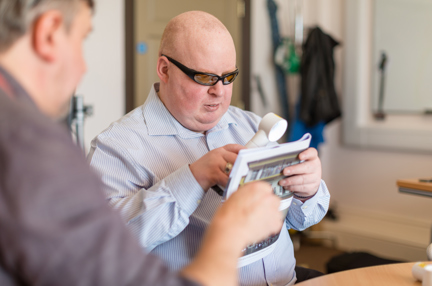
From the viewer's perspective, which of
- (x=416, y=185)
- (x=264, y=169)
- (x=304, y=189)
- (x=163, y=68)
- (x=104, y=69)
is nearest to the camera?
(x=264, y=169)

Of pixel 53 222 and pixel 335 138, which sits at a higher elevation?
pixel 53 222

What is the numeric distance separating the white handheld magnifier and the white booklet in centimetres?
7

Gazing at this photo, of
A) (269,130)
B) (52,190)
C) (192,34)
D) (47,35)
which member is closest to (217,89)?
(192,34)

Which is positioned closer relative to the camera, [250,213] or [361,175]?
[250,213]

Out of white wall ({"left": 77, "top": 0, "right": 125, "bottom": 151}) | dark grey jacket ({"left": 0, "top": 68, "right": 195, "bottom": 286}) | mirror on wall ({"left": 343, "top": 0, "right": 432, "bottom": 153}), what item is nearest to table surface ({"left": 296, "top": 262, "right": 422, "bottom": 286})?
dark grey jacket ({"left": 0, "top": 68, "right": 195, "bottom": 286})

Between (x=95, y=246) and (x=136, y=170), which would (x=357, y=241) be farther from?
(x=95, y=246)

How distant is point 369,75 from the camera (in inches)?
161

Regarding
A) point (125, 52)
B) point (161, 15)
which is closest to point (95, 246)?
point (125, 52)

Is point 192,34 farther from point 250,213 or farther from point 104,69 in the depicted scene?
point 104,69

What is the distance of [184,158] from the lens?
1.49 metres

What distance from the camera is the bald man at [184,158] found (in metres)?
1.19

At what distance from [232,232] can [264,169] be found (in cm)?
37

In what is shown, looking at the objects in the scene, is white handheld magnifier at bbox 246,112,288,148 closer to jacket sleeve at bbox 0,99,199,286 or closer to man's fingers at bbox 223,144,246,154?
man's fingers at bbox 223,144,246,154

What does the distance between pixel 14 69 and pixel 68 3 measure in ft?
0.44
